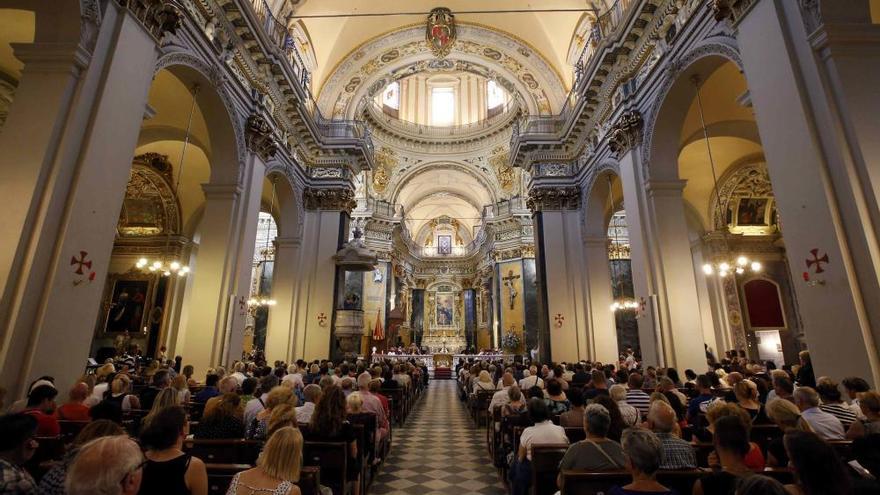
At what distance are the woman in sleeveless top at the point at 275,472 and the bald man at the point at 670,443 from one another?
6.71 ft

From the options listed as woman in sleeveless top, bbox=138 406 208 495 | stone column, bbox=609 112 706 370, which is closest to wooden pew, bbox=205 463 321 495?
woman in sleeveless top, bbox=138 406 208 495

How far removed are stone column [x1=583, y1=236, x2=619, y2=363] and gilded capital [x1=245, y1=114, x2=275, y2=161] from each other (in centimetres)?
895

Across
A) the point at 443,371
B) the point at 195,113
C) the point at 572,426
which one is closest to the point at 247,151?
the point at 195,113

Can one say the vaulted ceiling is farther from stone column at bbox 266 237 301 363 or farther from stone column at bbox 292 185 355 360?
stone column at bbox 266 237 301 363

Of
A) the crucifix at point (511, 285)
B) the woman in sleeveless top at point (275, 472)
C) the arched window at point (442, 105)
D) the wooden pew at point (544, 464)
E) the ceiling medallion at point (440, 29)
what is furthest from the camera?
the arched window at point (442, 105)

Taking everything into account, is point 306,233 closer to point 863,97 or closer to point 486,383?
point 486,383

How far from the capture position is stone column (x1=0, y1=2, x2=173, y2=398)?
157 inches

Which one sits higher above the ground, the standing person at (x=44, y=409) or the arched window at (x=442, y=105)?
the arched window at (x=442, y=105)

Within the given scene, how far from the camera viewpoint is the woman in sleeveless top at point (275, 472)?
6.19 ft

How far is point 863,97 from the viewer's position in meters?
4.21

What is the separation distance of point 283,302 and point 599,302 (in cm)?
914

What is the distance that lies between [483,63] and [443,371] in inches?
514

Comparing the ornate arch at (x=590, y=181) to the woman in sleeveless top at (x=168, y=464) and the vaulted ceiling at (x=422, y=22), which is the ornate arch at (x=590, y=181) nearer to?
the vaulted ceiling at (x=422, y=22)

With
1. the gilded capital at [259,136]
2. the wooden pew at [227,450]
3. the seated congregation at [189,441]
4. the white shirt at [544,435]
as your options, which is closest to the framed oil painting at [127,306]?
the gilded capital at [259,136]
